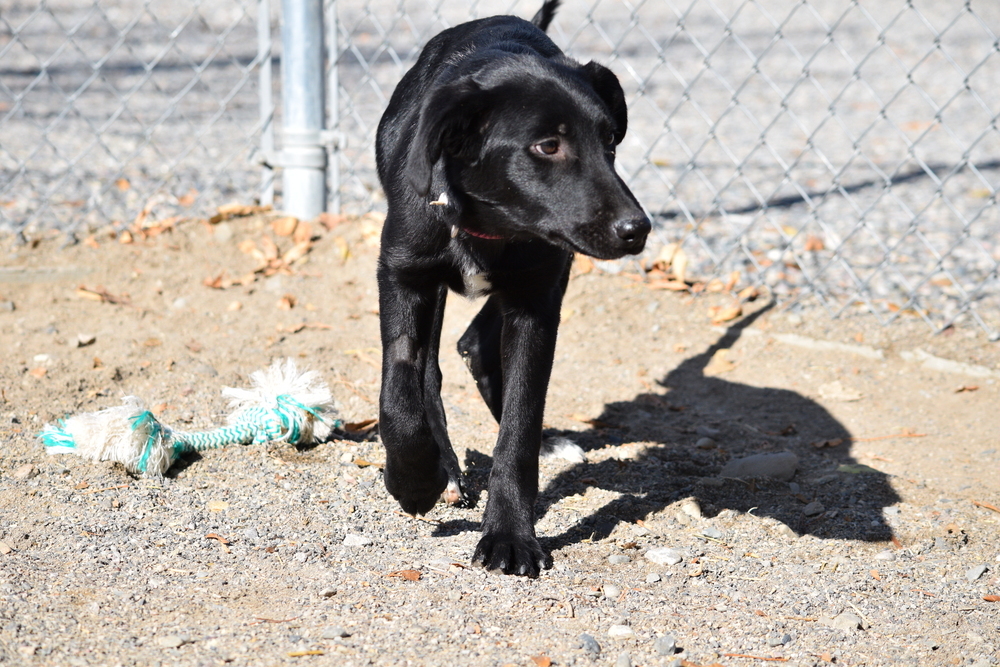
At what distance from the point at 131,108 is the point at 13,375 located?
4.65 m

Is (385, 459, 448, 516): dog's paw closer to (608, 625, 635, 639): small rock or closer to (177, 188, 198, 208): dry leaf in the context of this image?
(608, 625, 635, 639): small rock

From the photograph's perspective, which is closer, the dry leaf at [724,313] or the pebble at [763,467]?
the pebble at [763,467]

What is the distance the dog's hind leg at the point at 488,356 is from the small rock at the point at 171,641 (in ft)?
4.69

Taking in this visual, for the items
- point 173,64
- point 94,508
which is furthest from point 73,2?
point 94,508

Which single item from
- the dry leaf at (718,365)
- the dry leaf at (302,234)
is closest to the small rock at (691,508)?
the dry leaf at (718,365)

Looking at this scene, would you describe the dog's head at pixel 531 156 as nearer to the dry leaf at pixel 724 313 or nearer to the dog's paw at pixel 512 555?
the dog's paw at pixel 512 555

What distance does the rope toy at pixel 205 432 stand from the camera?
8.66ft

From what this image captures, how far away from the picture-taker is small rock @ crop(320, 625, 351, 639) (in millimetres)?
1902

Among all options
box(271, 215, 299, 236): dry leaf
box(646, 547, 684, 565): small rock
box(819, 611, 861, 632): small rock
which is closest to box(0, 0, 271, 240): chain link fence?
box(271, 215, 299, 236): dry leaf

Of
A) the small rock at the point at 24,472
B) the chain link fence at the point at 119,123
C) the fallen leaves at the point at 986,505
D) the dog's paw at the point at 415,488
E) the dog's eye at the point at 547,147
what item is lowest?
the chain link fence at the point at 119,123

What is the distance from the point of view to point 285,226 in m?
4.79

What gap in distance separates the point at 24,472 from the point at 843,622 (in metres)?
2.12

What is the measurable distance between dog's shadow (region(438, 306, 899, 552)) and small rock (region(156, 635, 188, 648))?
856mm

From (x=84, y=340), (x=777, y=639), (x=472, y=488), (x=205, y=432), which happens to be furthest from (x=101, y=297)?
(x=777, y=639)
